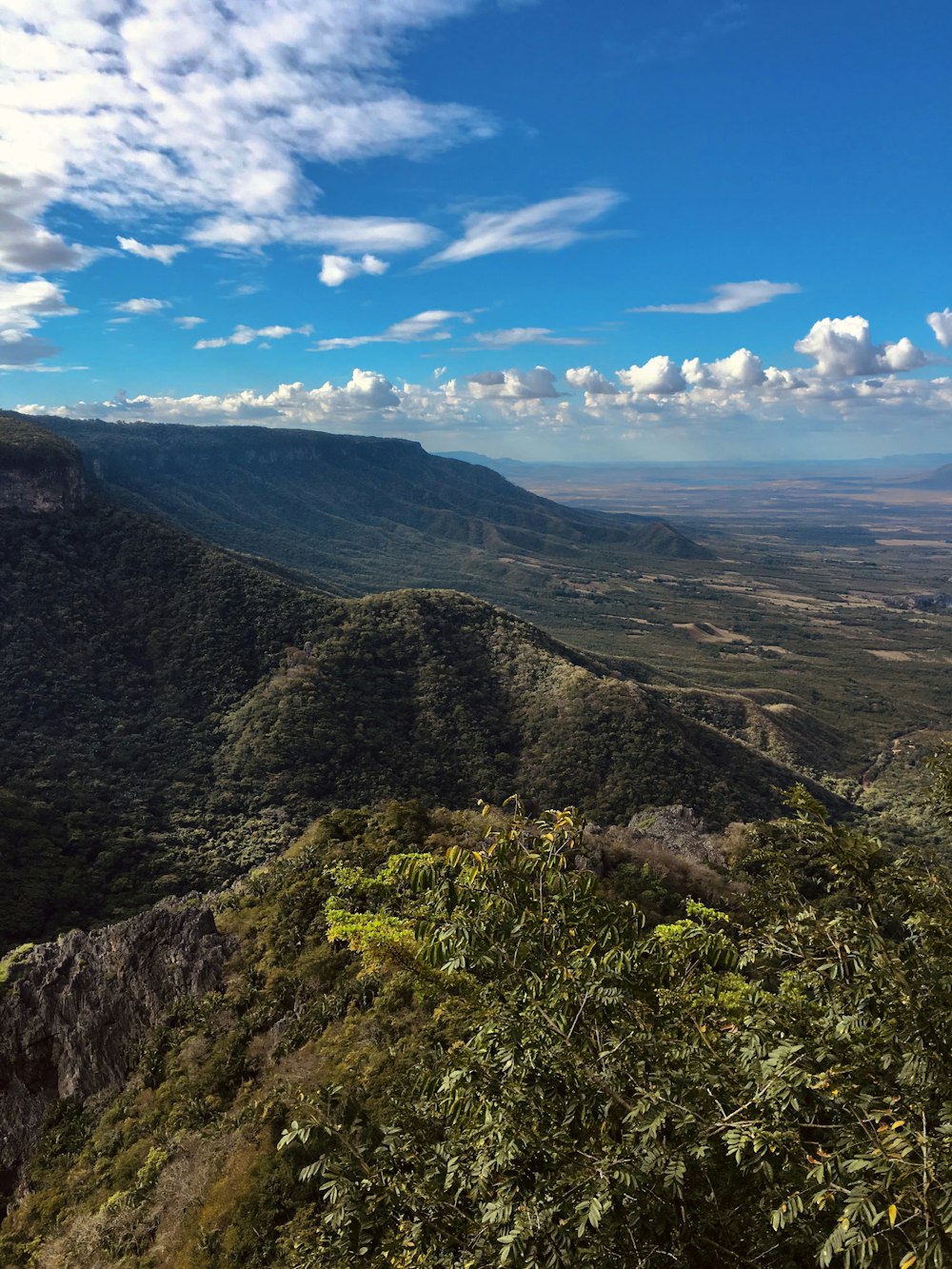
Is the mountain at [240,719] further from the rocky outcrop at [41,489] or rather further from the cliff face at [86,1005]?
the cliff face at [86,1005]

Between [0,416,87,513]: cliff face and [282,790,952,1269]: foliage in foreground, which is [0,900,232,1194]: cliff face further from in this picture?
[0,416,87,513]: cliff face

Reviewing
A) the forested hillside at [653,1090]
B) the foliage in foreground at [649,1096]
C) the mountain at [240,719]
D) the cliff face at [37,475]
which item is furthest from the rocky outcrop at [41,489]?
the foliage in foreground at [649,1096]

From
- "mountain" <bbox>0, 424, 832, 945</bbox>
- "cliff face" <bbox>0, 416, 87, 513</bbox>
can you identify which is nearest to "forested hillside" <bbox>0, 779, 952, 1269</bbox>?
"mountain" <bbox>0, 424, 832, 945</bbox>

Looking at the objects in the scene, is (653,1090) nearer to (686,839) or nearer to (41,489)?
(686,839)

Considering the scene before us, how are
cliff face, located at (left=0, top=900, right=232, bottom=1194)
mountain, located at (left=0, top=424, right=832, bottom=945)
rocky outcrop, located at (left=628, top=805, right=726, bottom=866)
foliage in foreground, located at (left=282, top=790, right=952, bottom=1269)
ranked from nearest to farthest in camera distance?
foliage in foreground, located at (left=282, top=790, right=952, bottom=1269)
cliff face, located at (left=0, top=900, right=232, bottom=1194)
rocky outcrop, located at (left=628, top=805, right=726, bottom=866)
mountain, located at (left=0, top=424, right=832, bottom=945)

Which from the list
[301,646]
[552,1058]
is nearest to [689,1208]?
[552,1058]

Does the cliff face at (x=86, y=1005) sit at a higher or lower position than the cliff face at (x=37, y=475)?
lower

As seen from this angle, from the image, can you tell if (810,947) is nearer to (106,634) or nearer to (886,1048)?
(886,1048)
